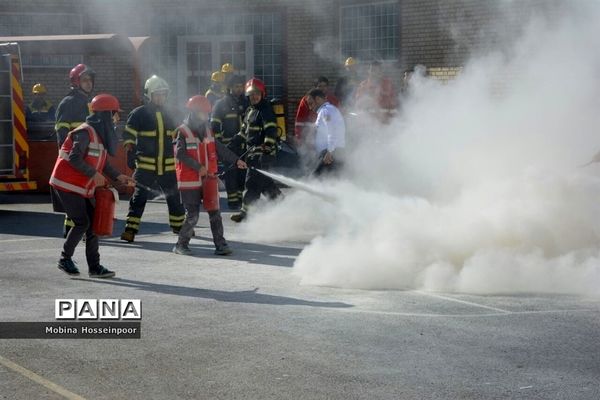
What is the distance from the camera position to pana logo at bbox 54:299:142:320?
7922 mm

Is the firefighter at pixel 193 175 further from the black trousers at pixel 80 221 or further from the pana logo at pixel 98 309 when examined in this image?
the pana logo at pixel 98 309

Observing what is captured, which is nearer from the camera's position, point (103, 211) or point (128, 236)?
point (103, 211)

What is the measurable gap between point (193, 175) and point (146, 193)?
136 cm

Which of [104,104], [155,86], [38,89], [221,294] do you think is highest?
[38,89]

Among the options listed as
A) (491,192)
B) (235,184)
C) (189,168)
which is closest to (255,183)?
(235,184)

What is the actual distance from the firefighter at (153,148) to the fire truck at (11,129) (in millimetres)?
4280

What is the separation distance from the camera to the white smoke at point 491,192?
9.08m

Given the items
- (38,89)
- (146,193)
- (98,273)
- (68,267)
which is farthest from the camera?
(38,89)

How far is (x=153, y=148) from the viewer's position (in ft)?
39.7

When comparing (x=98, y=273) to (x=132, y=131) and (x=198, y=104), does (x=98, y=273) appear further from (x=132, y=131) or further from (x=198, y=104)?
(x=132, y=131)

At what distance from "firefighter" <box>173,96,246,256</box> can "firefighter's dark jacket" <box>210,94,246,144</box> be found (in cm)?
323

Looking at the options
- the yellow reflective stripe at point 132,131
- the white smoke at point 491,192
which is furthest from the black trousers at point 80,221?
the yellow reflective stripe at point 132,131

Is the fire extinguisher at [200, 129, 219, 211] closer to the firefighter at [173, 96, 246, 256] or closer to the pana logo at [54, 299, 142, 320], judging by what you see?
the firefighter at [173, 96, 246, 256]

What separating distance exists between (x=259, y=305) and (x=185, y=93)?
44.7 feet
